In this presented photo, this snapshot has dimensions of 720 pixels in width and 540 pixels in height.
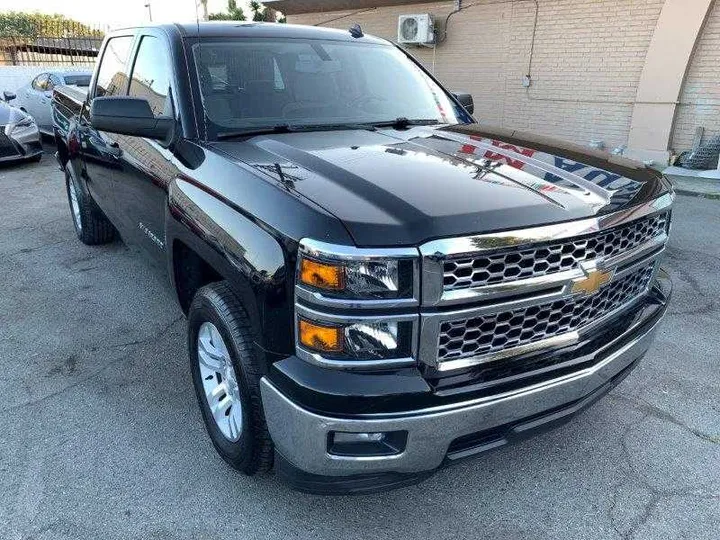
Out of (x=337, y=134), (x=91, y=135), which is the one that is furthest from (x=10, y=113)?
(x=337, y=134)

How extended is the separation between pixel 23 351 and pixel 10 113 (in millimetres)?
7316

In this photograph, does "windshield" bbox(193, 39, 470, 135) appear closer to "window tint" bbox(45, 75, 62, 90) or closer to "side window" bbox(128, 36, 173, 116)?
"side window" bbox(128, 36, 173, 116)

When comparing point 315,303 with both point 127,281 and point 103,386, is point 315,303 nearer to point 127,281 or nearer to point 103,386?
point 103,386

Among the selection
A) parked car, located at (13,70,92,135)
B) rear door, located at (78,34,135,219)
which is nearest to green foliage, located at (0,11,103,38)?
parked car, located at (13,70,92,135)

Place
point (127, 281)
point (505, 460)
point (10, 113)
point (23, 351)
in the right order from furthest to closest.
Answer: point (10, 113) < point (127, 281) < point (23, 351) < point (505, 460)

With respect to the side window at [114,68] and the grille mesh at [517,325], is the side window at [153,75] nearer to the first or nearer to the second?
the side window at [114,68]

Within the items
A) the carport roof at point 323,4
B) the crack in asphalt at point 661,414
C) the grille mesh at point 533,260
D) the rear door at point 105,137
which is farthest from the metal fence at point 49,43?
the grille mesh at point 533,260

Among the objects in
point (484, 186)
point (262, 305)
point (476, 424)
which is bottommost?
point (476, 424)

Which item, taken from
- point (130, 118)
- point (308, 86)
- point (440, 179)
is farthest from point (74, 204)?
point (440, 179)

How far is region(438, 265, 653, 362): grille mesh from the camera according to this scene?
75.7 inches

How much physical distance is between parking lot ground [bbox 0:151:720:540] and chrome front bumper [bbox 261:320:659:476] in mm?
514

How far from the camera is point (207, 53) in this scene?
9.99 ft

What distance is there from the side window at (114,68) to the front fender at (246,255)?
1.62 metres

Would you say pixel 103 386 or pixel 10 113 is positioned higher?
pixel 10 113
